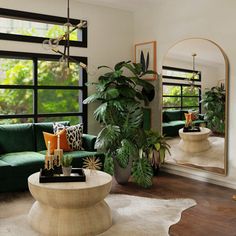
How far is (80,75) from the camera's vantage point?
581 cm

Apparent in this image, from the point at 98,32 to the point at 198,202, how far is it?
3266mm

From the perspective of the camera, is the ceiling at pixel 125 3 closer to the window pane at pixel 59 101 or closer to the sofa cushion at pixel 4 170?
the window pane at pixel 59 101

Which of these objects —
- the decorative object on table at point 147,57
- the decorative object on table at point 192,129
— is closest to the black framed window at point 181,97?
the decorative object on table at point 192,129

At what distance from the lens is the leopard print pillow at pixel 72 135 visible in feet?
16.6

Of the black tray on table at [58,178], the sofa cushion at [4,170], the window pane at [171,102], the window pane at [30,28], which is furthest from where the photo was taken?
the window pane at [171,102]

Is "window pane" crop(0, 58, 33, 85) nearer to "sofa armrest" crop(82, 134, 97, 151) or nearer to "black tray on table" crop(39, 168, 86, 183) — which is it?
"sofa armrest" crop(82, 134, 97, 151)

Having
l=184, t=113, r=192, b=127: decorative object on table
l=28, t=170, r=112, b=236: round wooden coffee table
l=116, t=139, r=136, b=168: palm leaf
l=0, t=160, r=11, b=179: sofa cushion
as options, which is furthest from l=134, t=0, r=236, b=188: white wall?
l=0, t=160, r=11, b=179: sofa cushion

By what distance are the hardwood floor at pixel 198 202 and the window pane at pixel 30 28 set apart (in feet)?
8.28

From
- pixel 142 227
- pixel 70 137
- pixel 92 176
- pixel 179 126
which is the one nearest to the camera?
pixel 142 227

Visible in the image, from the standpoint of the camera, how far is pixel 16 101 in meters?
5.20

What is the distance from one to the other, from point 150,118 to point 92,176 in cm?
259

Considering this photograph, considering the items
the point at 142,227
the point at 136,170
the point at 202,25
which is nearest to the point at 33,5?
the point at 202,25

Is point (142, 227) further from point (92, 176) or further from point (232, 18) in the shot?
point (232, 18)

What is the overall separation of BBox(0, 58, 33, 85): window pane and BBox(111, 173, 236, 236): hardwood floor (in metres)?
2.06
